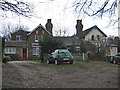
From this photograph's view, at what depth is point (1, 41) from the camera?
14594 mm

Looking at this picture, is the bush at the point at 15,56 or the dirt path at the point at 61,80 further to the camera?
the bush at the point at 15,56

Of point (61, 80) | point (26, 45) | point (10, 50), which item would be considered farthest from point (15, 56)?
point (61, 80)

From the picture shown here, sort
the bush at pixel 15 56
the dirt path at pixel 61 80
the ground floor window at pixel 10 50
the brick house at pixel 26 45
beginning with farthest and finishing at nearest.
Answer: the brick house at pixel 26 45, the ground floor window at pixel 10 50, the bush at pixel 15 56, the dirt path at pixel 61 80

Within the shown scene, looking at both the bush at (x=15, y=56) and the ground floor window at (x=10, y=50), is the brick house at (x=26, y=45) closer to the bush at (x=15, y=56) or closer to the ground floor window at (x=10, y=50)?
the ground floor window at (x=10, y=50)

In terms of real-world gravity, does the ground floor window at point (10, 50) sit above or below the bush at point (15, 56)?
above

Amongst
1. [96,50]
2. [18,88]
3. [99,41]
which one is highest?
[99,41]

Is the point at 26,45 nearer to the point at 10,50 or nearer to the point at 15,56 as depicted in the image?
the point at 10,50

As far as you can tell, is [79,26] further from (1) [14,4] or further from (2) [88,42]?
(1) [14,4]

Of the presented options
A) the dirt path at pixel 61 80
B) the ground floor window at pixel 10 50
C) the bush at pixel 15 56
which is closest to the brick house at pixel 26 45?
the ground floor window at pixel 10 50

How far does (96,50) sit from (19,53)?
16781mm

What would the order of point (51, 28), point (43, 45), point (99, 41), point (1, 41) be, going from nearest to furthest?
point (1, 41)
point (43, 45)
point (99, 41)
point (51, 28)

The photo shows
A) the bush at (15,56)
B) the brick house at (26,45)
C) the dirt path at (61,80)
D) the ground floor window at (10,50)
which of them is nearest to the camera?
the dirt path at (61,80)

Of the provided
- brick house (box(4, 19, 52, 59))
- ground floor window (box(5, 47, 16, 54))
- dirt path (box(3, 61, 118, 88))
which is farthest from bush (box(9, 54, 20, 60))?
dirt path (box(3, 61, 118, 88))

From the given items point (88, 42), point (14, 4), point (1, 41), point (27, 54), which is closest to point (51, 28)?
point (27, 54)
